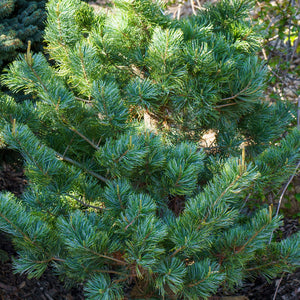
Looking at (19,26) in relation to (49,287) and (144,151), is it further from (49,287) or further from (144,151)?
(49,287)

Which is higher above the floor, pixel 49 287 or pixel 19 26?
pixel 19 26

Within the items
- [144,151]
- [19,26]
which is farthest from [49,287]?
[19,26]

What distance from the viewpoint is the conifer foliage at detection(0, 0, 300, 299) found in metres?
1.59

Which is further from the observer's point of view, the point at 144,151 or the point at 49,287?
the point at 49,287

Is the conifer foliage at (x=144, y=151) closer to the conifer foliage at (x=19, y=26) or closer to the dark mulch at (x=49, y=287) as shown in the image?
A: the conifer foliage at (x=19, y=26)

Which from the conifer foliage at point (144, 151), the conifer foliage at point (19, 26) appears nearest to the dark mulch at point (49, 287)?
the conifer foliage at point (19, 26)

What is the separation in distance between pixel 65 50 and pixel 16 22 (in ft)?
4.68

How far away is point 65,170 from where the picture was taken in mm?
1741

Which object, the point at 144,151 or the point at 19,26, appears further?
the point at 19,26

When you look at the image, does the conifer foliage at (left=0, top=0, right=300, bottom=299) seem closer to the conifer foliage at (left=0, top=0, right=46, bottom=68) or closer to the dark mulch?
the conifer foliage at (left=0, top=0, right=46, bottom=68)

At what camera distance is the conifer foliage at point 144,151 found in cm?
159

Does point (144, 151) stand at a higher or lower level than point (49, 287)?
higher

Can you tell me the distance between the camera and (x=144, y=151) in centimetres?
162

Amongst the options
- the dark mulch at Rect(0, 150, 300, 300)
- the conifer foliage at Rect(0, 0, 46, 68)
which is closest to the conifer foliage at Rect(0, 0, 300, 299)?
the conifer foliage at Rect(0, 0, 46, 68)
